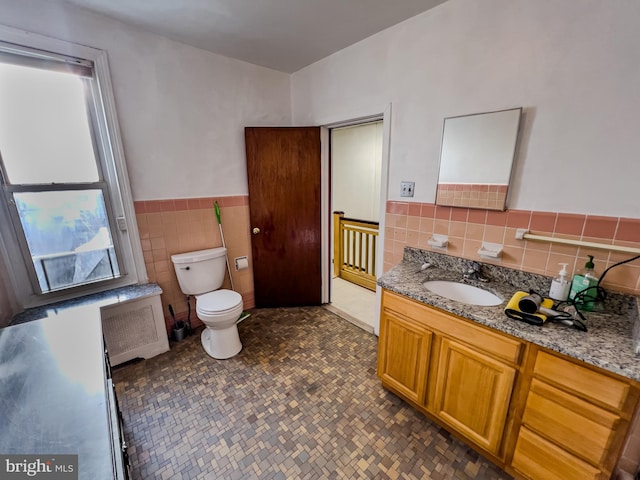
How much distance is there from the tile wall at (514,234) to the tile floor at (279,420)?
3.34ft

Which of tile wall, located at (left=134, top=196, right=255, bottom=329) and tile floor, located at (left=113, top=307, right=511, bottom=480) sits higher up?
tile wall, located at (left=134, top=196, right=255, bottom=329)

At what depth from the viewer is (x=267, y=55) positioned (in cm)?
227

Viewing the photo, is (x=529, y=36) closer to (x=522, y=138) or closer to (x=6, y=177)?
(x=522, y=138)

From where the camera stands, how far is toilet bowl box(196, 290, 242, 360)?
6.54 feet

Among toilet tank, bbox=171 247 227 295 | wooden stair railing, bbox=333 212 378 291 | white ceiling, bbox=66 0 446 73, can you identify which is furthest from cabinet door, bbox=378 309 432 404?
white ceiling, bbox=66 0 446 73

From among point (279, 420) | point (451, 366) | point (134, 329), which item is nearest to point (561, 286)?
point (451, 366)

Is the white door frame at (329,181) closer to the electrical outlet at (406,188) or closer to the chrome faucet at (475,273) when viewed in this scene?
the electrical outlet at (406,188)

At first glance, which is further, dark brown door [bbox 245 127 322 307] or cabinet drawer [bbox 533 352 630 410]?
dark brown door [bbox 245 127 322 307]

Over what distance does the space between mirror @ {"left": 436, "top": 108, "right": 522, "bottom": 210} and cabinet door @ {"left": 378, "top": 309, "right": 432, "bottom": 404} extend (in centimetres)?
84

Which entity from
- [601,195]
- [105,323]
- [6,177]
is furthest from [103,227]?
[601,195]

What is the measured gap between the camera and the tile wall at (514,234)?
1218mm

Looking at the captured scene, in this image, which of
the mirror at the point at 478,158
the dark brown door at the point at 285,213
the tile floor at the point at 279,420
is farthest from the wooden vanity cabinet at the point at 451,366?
the dark brown door at the point at 285,213

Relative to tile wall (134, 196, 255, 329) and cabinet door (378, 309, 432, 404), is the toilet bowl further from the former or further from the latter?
cabinet door (378, 309, 432, 404)

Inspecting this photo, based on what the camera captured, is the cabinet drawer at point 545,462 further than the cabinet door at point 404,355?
No
